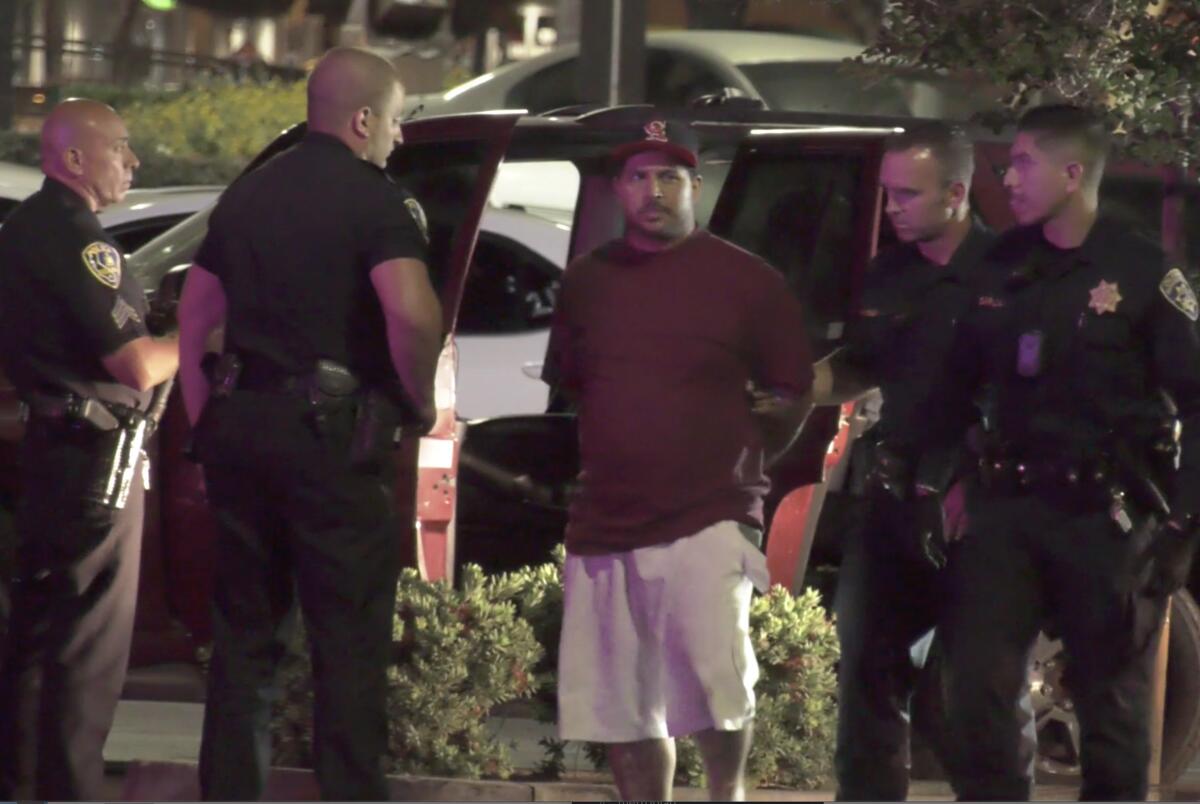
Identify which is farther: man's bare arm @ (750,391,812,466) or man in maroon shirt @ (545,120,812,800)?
man's bare arm @ (750,391,812,466)

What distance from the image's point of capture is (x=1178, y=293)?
5926mm

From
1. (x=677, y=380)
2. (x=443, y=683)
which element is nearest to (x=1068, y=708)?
(x=443, y=683)

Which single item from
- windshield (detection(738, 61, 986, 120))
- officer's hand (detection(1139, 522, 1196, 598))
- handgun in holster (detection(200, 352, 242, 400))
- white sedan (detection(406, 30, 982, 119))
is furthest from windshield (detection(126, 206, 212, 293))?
white sedan (detection(406, 30, 982, 119))

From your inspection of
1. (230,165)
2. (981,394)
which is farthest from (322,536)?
(230,165)

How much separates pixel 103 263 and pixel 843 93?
28.4 feet

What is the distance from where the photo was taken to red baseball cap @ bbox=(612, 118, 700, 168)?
621 cm

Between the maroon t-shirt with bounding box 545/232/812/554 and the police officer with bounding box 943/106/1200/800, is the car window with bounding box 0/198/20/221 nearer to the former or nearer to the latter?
the maroon t-shirt with bounding box 545/232/812/554

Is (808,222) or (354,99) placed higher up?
(354,99)

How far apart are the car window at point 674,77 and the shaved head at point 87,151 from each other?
8653mm

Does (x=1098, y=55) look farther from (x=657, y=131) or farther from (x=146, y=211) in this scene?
(x=146, y=211)

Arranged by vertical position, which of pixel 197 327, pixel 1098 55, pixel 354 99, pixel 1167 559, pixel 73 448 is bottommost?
pixel 1167 559

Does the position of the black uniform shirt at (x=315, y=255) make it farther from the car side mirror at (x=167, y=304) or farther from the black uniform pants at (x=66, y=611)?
the car side mirror at (x=167, y=304)

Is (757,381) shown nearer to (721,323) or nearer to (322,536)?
(721,323)

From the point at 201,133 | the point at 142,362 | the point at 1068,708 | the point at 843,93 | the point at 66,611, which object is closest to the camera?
the point at 142,362
